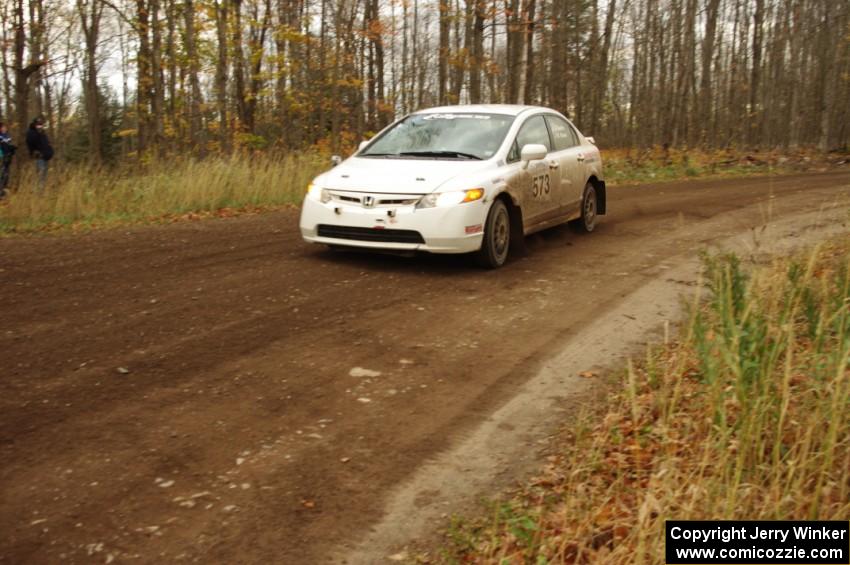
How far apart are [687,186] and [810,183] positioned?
106 inches

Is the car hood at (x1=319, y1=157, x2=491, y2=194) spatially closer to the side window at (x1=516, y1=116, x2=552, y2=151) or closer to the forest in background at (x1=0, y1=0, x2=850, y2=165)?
the side window at (x1=516, y1=116, x2=552, y2=151)

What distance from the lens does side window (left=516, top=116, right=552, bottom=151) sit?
31.3 ft

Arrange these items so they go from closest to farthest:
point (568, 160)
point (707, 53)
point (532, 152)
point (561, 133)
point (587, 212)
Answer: point (532, 152) → point (568, 160) → point (561, 133) → point (587, 212) → point (707, 53)

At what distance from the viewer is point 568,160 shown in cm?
1054

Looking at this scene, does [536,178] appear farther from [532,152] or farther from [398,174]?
[398,174]

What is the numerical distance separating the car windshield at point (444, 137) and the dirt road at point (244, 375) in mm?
1274

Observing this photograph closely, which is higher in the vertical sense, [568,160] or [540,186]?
[568,160]

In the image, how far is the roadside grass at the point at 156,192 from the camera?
1207 centimetres

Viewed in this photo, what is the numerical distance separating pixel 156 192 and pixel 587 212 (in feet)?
23.9

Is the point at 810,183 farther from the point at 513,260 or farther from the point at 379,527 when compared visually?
the point at 379,527

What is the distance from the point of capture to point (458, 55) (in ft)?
93.1

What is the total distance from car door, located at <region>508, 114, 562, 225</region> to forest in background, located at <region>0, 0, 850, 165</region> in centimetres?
1199

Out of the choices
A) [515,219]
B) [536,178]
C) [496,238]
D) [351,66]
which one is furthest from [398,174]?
[351,66]

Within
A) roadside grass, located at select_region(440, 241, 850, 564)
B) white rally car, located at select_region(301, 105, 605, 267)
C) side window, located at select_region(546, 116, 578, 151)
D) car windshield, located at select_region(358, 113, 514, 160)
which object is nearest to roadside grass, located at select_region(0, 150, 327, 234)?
car windshield, located at select_region(358, 113, 514, 160)
